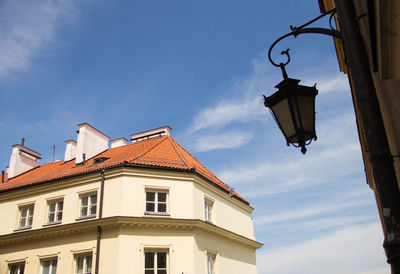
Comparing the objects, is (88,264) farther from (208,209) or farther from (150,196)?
(208,209)

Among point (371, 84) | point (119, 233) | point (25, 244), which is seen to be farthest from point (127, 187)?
point (371, 84)

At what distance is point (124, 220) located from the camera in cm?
1869

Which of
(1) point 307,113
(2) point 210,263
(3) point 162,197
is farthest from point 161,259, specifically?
(1) point 307,113

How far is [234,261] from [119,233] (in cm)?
835

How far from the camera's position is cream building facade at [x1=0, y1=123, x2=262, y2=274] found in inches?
738

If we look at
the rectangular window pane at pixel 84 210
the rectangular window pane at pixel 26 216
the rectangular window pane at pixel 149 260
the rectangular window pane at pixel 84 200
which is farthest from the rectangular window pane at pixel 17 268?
the rectangular window pane at pixel 149 260

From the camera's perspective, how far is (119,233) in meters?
18.6

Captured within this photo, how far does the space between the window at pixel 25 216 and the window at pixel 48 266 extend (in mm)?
2999

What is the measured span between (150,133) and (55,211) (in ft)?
29.4

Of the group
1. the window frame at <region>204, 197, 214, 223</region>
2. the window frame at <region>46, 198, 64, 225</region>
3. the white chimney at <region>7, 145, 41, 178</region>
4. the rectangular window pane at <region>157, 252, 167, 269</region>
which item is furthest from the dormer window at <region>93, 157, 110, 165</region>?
the white chimney at <region>7, 145, 41, 178</region>

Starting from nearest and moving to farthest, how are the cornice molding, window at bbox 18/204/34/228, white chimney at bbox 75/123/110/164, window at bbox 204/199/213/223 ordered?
the cornice molding
window at bbox 204/199/213/223
window at bbox 18/204/34/228
white chimney at bbox 75/123/110/164

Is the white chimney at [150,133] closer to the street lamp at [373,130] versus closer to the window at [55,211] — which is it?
the window at [55,211]

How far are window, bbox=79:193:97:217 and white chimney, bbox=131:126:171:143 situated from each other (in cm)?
751

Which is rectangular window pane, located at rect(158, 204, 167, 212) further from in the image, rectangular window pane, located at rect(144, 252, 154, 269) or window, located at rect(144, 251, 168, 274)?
rectangular window pane, located at rect(144, 252, 154, 269)
